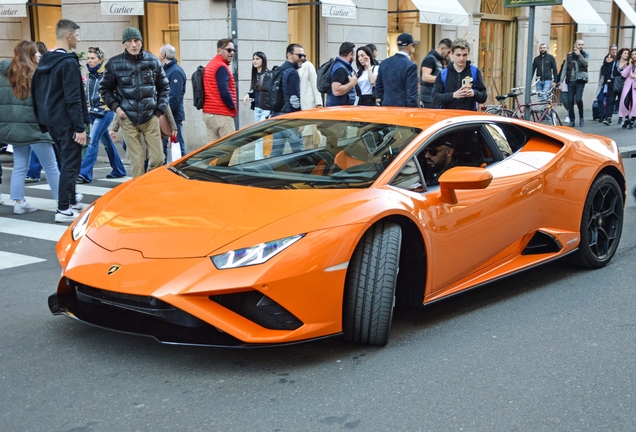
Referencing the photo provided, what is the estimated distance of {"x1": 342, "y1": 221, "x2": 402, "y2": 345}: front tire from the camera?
4.17m

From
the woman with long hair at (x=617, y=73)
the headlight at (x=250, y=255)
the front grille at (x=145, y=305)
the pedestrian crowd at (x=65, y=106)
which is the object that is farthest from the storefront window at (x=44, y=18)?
the headlight at (x=250, y=255)

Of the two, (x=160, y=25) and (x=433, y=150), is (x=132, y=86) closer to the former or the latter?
(x=433, y=150)

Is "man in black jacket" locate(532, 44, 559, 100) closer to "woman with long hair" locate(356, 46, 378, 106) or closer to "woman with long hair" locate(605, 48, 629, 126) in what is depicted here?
"woman with long hair" locate(605, 48, 629, 126)

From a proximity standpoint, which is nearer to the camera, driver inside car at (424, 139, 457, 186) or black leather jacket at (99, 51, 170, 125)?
driver inside car at (424, 139, 457, 186)

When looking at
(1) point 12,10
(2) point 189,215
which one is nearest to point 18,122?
(2) point 189,215

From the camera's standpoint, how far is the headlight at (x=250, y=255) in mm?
3855

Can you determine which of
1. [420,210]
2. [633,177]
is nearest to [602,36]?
[633,177]

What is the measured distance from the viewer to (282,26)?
16812 mm

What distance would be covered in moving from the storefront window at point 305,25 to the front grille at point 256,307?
14.4 m

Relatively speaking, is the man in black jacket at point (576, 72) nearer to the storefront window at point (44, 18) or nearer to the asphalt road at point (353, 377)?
the storefront window at point (44, 18)

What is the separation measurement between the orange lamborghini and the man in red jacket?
5.76 m

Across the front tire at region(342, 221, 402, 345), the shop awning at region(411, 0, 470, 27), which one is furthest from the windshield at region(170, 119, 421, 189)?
the shop awning at region(411, 0, 470, 27)

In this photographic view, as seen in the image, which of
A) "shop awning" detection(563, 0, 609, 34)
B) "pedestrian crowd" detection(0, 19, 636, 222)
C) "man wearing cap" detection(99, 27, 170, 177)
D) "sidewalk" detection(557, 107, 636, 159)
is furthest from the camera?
"shop awning" detection(563, 0, 609, 34)

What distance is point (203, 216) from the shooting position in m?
4.23
